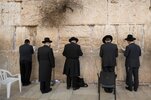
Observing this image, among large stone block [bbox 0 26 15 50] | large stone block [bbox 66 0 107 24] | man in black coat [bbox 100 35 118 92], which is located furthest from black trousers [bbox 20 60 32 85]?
man in black coat [bbox 100 35 118 92]

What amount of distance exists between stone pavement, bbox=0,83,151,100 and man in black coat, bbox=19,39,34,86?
1.44 ft

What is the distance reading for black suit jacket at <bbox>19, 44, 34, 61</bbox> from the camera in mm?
9555

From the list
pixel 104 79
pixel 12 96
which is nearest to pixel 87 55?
pixel 104 79

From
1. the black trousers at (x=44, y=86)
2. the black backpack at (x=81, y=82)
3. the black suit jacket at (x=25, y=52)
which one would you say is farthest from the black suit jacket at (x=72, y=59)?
the black suit jacket at (x=25, y=52)

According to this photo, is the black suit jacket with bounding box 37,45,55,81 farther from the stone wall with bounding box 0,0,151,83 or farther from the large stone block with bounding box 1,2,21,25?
the large stone block with bounding box 1,2,21,25

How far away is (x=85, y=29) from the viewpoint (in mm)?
10156

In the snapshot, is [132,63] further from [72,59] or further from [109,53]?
[72,59]

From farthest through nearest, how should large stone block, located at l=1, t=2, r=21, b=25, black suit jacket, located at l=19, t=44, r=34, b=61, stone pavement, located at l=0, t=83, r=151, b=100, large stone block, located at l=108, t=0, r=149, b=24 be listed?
large stone block, located at l=1, t=2, r=21, b=25 → large stone block, located at l=108, t=0, r=149, b=24 → black suit jacket, located at l=19, t=44, r=34, b=61 → stone pavement, located at l=0, t=83, r=151, b=100

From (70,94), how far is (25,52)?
234 cm

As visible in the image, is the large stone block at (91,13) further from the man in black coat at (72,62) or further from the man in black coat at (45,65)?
the man in black coat at (45,65)

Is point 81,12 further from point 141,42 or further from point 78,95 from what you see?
point 78,95

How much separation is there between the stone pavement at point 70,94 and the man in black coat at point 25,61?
1.44 ft

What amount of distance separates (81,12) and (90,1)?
20.1 inches

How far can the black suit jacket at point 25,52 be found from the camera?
9555 millimetres
